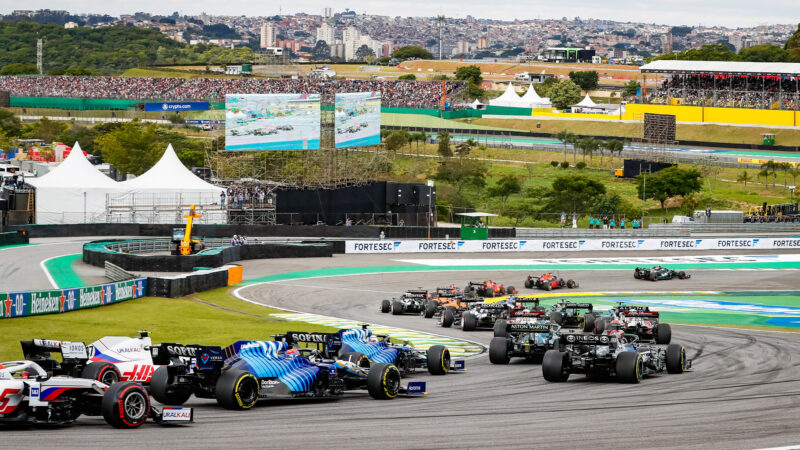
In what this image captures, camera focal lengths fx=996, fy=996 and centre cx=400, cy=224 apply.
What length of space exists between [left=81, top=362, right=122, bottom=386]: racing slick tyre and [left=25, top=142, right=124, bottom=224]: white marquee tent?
159 feet

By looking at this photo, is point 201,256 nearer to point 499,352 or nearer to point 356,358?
point 499,352

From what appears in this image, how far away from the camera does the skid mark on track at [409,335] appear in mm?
29391

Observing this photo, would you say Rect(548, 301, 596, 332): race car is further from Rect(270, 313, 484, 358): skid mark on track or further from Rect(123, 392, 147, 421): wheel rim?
Rect(123, 392, 147, 421): wheel rim

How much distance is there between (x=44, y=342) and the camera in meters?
17.7

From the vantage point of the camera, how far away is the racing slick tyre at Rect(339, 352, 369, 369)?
2028 centimetres

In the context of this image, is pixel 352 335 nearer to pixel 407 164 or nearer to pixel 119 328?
pixel 119 328

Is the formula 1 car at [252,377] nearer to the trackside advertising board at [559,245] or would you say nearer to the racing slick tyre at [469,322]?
the racing slick tyre at [469,322]

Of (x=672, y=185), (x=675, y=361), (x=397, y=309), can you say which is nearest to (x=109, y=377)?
(x=675, y=361)

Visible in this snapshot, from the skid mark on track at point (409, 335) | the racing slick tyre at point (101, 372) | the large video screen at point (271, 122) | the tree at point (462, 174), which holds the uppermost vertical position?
the large video screen at point (271, 122)

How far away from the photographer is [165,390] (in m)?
18.0

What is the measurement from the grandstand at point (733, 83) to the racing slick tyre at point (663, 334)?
96.6 meters

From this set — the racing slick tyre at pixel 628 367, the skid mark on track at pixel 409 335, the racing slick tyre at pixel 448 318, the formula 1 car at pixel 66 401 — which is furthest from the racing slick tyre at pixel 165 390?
the racing slick tyre at pixel 448 318

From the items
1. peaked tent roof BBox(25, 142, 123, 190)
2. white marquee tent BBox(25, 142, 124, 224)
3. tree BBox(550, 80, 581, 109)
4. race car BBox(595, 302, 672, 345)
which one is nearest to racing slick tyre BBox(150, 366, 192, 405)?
race car BBox(595, 302, 672, 345)

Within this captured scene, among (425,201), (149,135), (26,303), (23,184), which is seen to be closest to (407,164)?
(149,135)
